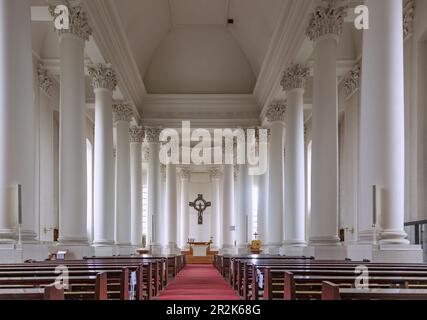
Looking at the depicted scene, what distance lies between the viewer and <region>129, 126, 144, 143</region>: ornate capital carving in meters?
24.0

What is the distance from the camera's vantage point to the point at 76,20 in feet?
39.3

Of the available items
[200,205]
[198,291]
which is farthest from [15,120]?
[200,205]

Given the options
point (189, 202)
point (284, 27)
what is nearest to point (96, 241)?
point (284, 27)

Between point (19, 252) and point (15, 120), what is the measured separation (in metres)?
1.92

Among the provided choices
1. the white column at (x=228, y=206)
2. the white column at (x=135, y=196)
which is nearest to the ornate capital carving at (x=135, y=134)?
the white column at (x=135, y=196)

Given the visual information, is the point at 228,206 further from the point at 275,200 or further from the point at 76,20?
the point at 76,20

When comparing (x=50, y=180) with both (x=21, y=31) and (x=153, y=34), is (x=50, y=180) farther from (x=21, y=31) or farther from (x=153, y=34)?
(x=21, y=31)

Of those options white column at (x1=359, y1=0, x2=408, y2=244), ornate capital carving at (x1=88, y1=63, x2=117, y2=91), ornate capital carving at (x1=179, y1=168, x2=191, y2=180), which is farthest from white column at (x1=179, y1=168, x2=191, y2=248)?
white column at (x1=359, y1=0, x2=408, y2=244)

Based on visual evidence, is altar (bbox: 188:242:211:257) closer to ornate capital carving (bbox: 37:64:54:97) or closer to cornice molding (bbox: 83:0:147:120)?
cornice molding (bbox: 83:0:147:120)

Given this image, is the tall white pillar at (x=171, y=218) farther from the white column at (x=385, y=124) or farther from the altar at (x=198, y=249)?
the white column at (x=385, y=124)

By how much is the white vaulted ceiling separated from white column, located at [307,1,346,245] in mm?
8054
